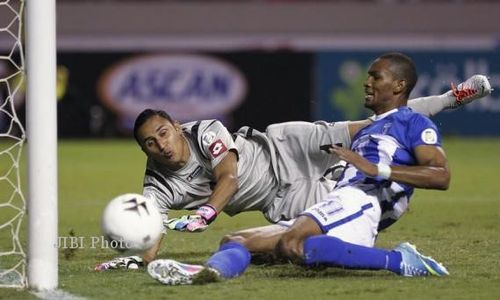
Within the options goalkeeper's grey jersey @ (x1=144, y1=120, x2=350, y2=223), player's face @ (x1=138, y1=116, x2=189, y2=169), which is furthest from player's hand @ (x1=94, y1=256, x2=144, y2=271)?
player's face @ (x1=138, y1=116, x2=189, y2=169)

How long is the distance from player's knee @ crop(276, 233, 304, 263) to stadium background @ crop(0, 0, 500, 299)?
0.14 metres

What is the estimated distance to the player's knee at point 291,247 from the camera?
5906 mm

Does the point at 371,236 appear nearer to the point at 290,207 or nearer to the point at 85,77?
the point at 290,207

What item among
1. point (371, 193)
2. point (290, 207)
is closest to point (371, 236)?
point (371, 193)

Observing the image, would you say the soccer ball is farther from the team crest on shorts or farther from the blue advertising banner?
the blue advertising banner

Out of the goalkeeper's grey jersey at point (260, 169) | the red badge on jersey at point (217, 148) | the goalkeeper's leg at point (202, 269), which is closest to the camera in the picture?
the goalkeeper's leg at point (202, 269)

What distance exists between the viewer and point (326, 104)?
2133 cm

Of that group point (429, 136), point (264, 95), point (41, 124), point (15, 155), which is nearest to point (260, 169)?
point (429, 136)

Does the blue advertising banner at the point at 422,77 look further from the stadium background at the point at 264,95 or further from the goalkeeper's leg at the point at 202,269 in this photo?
the goalkeeper's leg at the point at 202,269

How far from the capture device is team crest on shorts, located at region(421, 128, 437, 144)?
6.04 metres

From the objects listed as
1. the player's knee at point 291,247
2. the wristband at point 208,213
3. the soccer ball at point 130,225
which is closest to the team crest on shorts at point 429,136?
the player's knee at point 291,247

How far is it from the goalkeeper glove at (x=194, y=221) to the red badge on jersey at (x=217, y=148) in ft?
1.71

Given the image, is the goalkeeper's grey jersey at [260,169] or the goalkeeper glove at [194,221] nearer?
the goalkeeper glove at [194,221]

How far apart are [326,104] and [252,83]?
1440 millimetres
